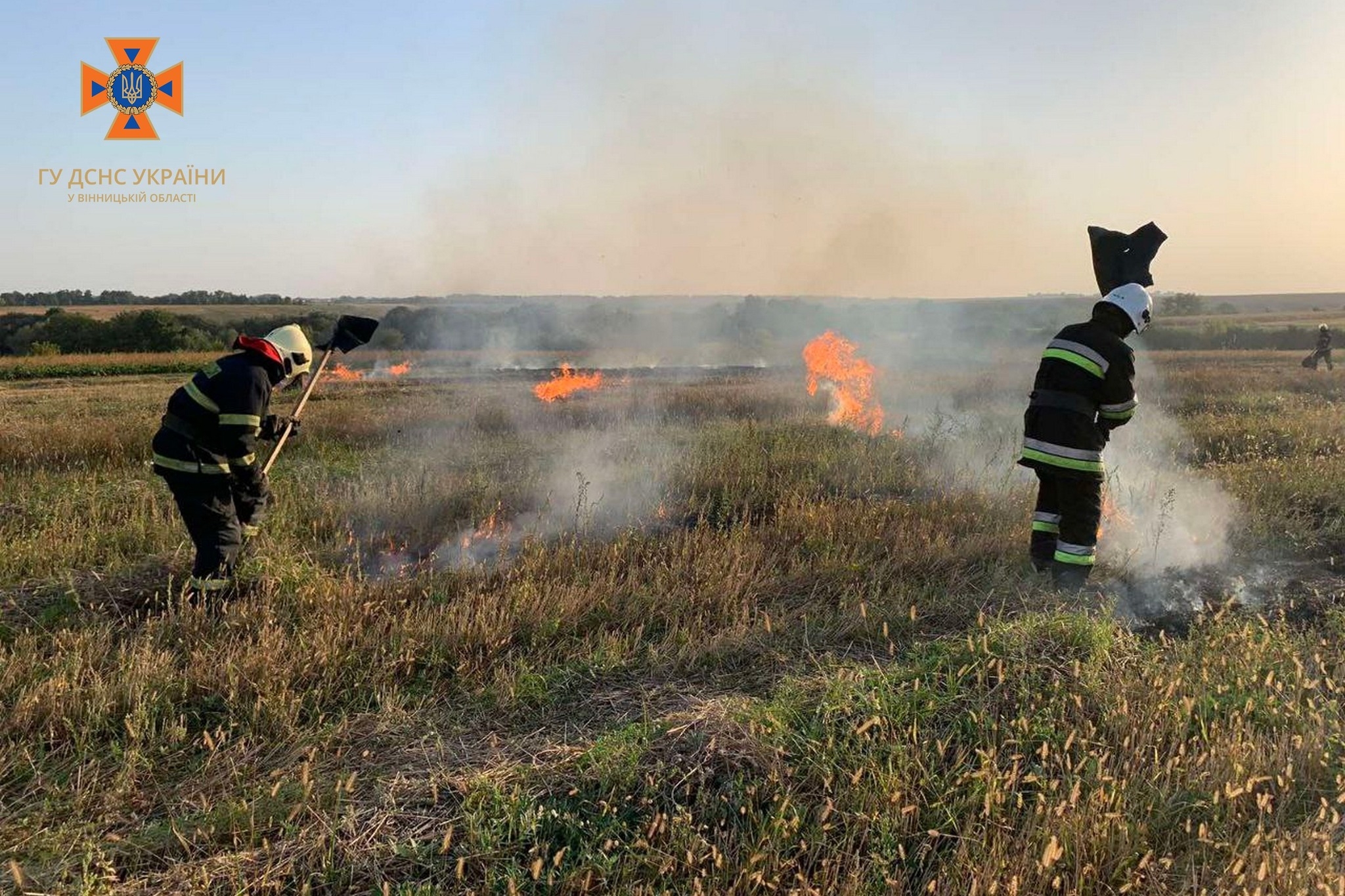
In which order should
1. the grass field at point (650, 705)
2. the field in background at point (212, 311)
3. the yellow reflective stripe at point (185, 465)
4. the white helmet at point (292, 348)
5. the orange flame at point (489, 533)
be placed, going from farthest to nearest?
the field in background at point (212, 311) → the orange flame at point (489, 533) → the white helmet at point (292, 348) → the yellow reflective stripe at point (185, 465) → the grass field at point (650, 705)

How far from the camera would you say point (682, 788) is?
283 cm

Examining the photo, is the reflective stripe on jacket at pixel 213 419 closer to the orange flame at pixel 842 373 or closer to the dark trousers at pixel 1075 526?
the dark trousers at pixel 1075 526

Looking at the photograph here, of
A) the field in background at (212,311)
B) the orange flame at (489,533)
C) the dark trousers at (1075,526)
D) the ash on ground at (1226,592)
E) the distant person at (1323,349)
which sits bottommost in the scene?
the ash on ground at (1226,592)

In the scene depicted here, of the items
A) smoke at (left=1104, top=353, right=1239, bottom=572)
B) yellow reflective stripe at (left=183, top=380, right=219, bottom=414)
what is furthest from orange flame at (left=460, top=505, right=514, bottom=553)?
smoke at (left=1104, top=353, right=1239, bottom=572)

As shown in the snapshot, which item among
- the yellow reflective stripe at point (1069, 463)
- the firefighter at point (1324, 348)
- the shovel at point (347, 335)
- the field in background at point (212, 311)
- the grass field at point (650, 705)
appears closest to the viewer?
the grass field at point (650, 705)

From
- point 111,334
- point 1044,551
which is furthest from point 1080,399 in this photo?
point 111,334

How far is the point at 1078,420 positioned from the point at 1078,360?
0.42 metres

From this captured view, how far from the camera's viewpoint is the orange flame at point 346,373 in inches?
916

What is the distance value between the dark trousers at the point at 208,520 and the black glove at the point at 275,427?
0.46 metres

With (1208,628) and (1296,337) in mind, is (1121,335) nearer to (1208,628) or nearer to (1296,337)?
(1208,628)

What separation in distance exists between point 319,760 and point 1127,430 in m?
11.2

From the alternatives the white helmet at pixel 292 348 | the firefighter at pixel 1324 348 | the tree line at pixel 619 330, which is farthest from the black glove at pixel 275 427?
the tree line at pixel 619 330

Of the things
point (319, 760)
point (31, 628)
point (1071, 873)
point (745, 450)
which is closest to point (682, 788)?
point (1071, 873)

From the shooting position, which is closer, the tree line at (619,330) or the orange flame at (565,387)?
the orange flame at (565,387)
